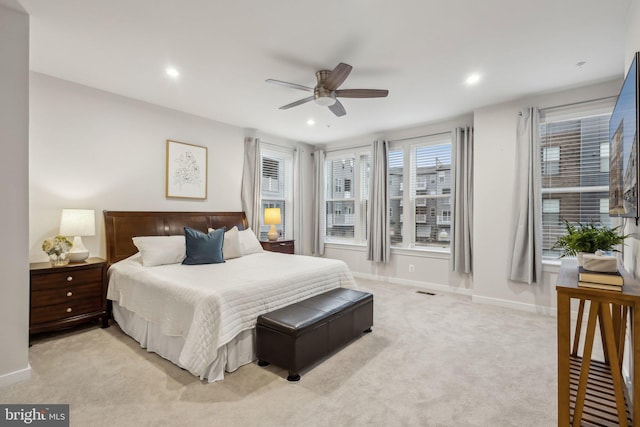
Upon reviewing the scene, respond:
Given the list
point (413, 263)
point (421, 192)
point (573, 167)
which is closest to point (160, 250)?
point (413, 263)

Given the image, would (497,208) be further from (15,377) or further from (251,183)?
(15,377)

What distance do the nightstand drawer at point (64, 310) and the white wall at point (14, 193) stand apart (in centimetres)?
68

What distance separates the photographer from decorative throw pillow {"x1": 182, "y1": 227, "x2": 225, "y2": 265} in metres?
3.49

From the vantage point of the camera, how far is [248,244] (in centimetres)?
439

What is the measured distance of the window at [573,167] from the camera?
11.6 feet

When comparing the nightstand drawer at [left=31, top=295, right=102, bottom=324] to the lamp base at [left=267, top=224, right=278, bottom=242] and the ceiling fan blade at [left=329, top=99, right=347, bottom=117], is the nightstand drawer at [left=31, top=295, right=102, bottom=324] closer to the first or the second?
the lamp base at [left=267, top=224, right=278, bottom=242]

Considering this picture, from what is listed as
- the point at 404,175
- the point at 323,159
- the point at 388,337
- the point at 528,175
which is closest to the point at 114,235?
the point at 388,337

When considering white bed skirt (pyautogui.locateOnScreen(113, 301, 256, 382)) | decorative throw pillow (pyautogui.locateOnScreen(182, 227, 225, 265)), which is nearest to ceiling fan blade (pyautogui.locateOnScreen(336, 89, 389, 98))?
decorative throw pillow (pyautogui.locateOnScreen(182, 227, 225, 265))

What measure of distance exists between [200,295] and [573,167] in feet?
A: 14.4

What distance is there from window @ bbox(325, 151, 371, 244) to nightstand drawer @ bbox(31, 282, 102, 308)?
13.6 feet

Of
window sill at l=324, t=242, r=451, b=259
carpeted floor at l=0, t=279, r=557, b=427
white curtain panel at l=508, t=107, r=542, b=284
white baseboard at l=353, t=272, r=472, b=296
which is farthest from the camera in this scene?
window sill at l=324, t=242, r=451, b=259

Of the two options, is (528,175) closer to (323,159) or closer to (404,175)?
(404,175)

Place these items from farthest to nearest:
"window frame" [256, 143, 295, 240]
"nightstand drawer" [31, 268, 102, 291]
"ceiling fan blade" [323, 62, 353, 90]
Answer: "window frame" [256, 143, 295, 240] → "nightstand drawer" [31, 268, 102, 291] → "ceiling fan blade" [323, 62, 353, 90]

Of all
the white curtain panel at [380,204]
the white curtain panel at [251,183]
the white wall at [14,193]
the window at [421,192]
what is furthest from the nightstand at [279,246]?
the white wall at [14,193]
